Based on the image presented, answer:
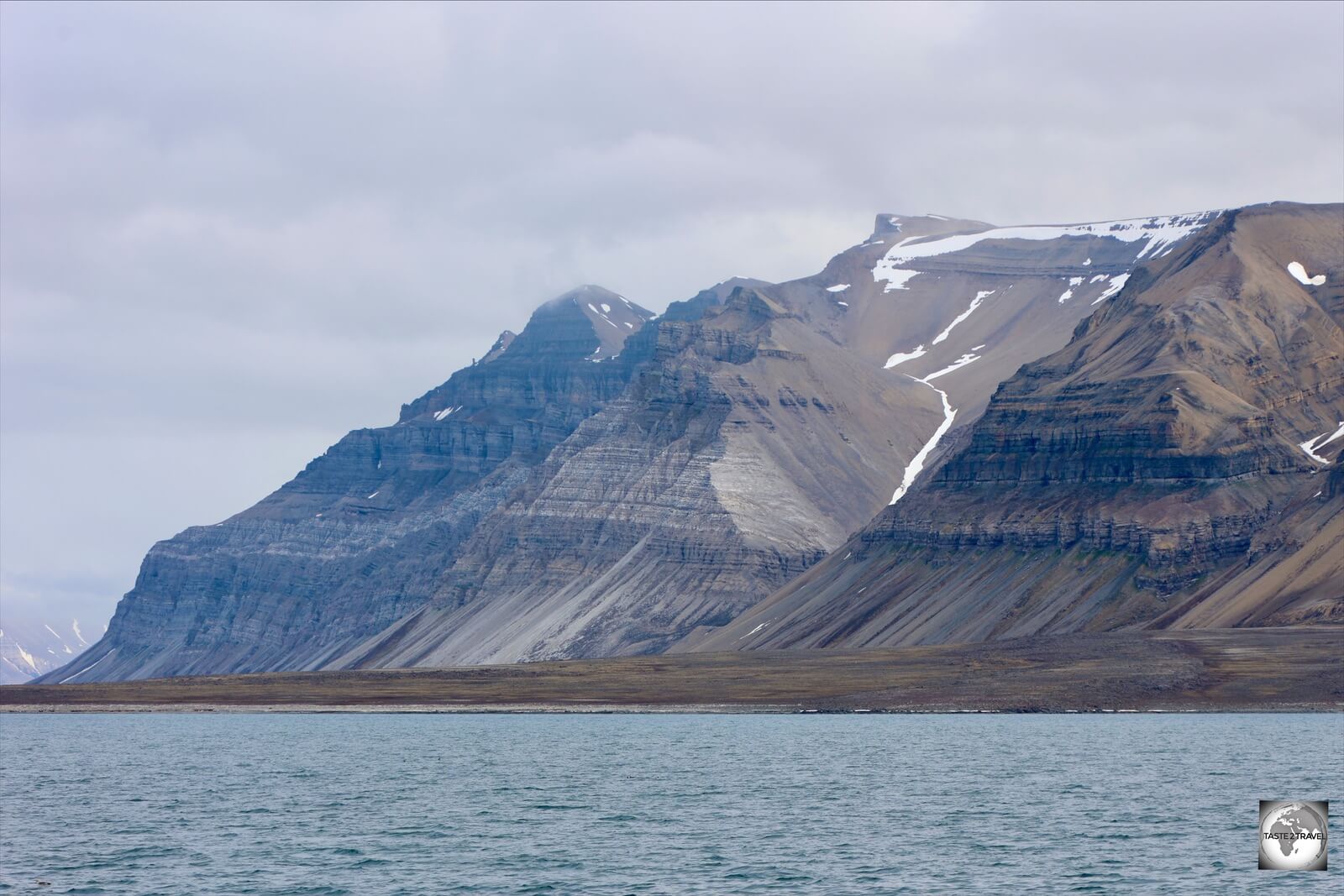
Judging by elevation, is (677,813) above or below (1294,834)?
below

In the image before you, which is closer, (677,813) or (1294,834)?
(1294,834)

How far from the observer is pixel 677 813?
9181 cm

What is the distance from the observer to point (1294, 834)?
5712 cm

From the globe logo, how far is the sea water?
548cm

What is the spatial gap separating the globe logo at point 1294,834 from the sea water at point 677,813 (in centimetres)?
548

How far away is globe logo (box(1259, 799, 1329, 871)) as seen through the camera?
5291 centimetres

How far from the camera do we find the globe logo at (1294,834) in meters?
52.9

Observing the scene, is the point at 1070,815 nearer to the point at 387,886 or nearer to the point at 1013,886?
the point at 1013,886

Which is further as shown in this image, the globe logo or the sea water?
the sea water

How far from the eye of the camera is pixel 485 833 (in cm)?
8325

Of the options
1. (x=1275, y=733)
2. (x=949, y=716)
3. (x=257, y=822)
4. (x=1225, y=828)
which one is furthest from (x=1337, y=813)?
(x=949, y=716)

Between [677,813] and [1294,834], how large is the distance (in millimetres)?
39949

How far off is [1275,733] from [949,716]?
49.3 metres

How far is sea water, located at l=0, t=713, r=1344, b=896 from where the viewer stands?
68.7 metres
